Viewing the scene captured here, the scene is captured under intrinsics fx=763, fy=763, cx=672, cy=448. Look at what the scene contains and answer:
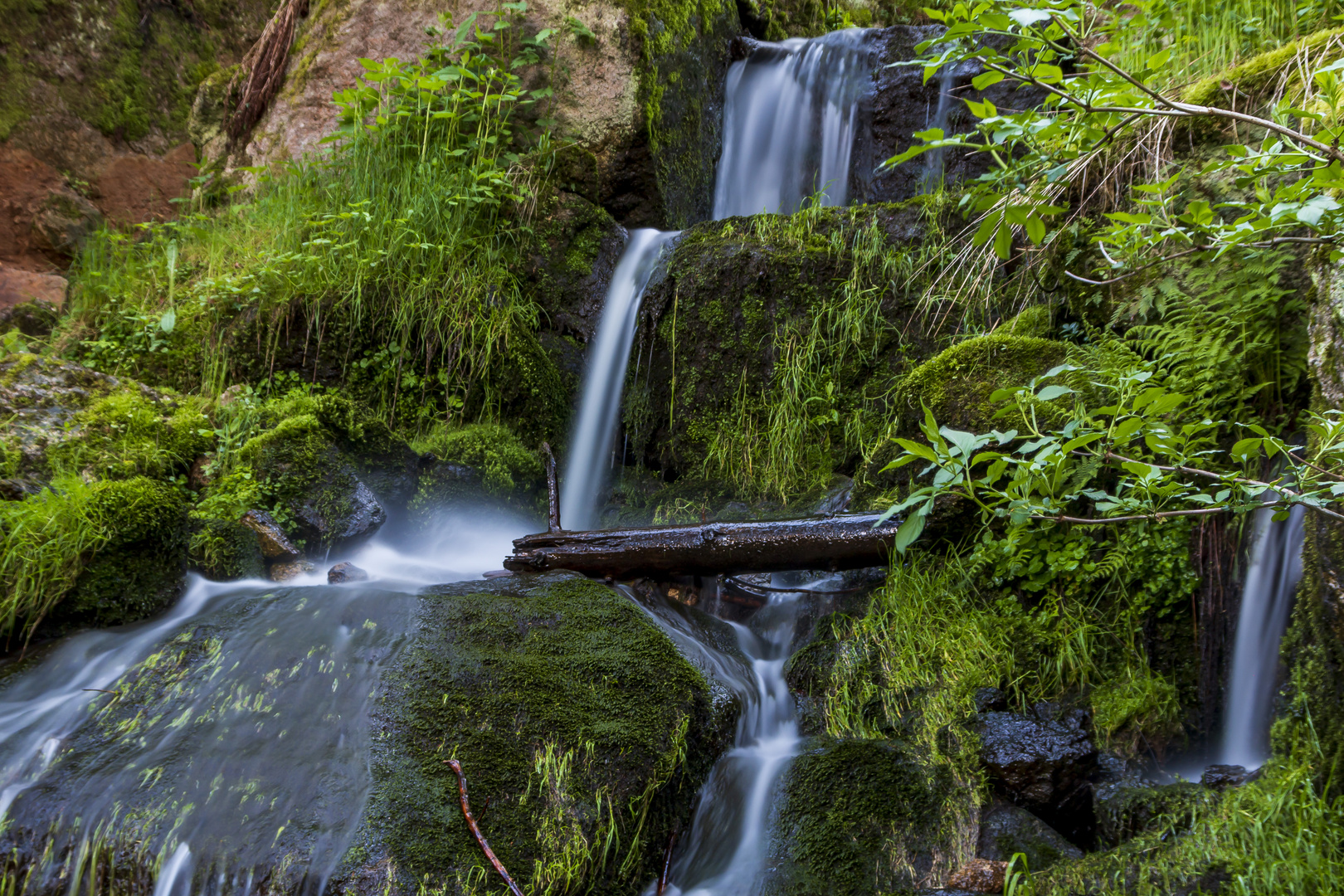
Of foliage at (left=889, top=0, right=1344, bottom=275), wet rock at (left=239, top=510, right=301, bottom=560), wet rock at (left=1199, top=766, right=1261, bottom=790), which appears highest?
foliage at (left=889, top=0, right=1344, bottom=275)

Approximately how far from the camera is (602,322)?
17.5ft

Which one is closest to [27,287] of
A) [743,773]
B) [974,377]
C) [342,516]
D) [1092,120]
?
[342,516]

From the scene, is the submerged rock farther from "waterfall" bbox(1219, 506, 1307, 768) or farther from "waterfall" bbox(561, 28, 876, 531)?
"waterfall" bbox(561, 28, 876, 531)

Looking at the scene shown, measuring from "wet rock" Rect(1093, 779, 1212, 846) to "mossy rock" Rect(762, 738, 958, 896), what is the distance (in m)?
0.45

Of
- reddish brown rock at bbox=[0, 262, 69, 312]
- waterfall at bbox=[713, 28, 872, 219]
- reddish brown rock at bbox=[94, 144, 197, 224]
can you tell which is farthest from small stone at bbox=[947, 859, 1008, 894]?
reddish brown rock at bbox=[94, 144, 197, 224]

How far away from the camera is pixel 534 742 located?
8.05 feet

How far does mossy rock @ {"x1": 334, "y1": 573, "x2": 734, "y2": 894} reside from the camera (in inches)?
85.3

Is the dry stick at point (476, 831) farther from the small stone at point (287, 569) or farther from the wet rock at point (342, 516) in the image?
the wet rock at point (342, 516)

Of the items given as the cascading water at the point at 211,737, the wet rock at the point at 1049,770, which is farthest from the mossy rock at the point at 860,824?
the cascading water at the point at 211,737

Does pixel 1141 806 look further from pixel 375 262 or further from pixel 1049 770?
pixel 375 262

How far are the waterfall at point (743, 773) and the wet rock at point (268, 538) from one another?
5.50 ft

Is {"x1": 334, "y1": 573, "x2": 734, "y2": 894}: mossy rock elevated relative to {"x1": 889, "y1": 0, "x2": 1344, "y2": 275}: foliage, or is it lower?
lower

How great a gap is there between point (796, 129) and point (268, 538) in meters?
5.15

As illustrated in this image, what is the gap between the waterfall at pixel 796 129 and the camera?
633cm
